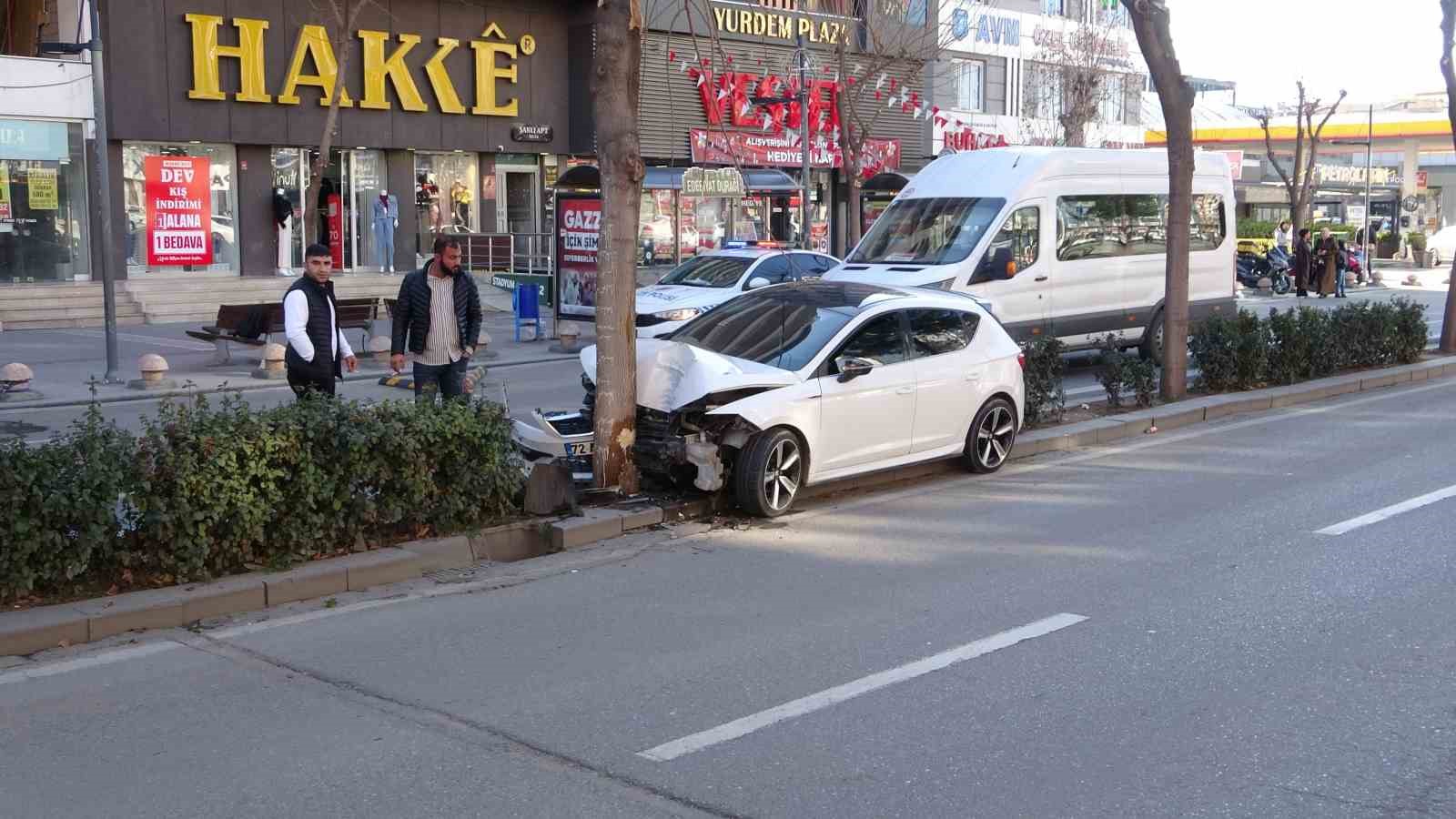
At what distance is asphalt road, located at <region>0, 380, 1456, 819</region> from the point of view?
16.6ft

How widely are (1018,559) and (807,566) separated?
1326 mm

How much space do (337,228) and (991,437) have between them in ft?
72.6

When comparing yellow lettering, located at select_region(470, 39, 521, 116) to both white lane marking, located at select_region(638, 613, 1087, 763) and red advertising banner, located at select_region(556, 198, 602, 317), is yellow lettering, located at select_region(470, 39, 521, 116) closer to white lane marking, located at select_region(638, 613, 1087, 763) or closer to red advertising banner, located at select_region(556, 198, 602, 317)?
red advertising banner, located at select_region(556, 198, 602, 317)

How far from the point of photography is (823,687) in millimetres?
6230

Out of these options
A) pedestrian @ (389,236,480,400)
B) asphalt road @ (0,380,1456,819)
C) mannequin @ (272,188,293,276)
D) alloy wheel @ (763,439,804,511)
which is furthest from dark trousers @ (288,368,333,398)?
mannequin @ (272,188,293,276)

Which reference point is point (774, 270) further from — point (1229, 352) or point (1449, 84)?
point (1449, 84)

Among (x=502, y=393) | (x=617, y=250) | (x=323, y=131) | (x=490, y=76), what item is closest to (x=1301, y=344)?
(x=502, y=393)

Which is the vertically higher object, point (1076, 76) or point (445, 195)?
point (1076, 76)

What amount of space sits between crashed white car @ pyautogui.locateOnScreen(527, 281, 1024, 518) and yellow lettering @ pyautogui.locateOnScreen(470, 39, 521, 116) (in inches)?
860

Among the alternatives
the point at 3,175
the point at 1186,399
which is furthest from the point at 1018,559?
the point at 3,175

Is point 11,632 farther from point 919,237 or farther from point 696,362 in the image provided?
point 919,237

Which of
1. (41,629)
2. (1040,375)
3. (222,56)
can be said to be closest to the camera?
(41,629)

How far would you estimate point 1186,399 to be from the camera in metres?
14.9

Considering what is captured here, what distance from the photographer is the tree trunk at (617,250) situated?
967 centimetres
